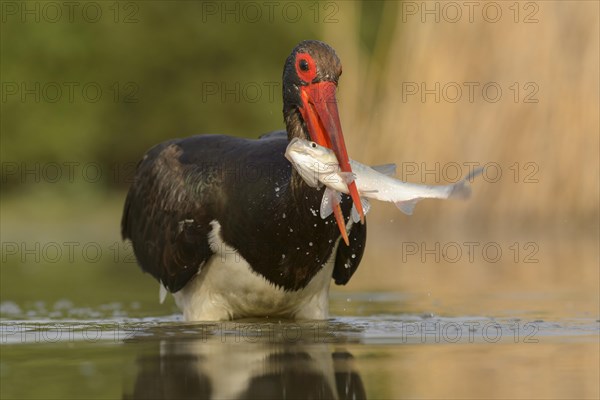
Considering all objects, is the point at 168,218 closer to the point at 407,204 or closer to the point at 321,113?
the point at 321,113

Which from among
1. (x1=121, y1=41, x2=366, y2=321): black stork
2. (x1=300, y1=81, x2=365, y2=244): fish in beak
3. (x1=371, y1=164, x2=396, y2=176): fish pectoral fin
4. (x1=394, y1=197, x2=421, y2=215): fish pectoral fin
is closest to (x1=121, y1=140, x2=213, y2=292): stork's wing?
(x1=121, y1=41, x2=366, y2=321): black stork

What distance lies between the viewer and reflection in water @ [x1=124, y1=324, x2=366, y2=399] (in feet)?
16.8

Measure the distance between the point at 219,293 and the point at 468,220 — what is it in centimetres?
642

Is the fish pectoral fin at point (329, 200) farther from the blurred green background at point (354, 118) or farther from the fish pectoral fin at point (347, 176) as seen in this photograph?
the blurred green background at point (354, 118)

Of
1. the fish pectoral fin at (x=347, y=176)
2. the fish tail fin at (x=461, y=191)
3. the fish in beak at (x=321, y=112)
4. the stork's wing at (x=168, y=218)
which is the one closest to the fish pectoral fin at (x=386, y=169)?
the fish pectoral fin at (x=347, y=176)

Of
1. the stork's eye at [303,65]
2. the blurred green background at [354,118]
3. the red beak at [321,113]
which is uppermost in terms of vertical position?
the stork's eye at [303,65]

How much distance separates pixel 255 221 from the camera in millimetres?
7660

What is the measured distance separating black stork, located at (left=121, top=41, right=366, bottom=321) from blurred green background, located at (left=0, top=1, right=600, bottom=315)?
909 mm

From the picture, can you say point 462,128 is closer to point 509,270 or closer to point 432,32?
point 432,32

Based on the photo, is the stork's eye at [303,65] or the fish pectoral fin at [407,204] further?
the stork's eye at [303,65]

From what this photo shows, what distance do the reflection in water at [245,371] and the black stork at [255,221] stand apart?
94 centimetres

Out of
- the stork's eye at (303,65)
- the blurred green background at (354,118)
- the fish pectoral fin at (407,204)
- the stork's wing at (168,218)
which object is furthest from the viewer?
the blurred green background at (354,118)

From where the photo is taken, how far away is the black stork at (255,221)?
7371mm

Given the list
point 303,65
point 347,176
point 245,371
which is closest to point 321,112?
point 303,65
